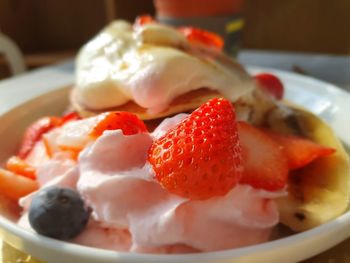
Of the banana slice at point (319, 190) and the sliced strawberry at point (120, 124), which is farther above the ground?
the sliced strawberry at point (120, 124)

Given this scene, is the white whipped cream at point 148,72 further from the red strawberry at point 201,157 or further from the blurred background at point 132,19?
the blurred background at point 132,19

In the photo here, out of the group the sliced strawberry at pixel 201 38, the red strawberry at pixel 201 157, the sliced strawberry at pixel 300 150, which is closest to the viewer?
the red strawberry at pixel 201 157

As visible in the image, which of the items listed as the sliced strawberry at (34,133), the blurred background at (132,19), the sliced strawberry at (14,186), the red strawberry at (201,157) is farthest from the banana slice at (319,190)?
the blurred background at (132,19)

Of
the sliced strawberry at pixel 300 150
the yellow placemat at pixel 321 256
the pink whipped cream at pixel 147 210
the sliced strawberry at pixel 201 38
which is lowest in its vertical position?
the yellow placemat at pixel 321 256

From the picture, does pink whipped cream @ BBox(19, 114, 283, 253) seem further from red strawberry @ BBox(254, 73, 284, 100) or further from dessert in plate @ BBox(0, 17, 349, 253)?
red strawberry @ BBox(254, 73, 284, 100)

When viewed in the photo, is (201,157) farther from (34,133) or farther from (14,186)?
(34,133)

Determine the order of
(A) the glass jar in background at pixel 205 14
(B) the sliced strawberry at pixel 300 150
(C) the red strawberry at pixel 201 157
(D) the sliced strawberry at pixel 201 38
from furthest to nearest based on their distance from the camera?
(A) the glass jar in background at pixel 205 14, (D) the sliced strawberry at pixel 201 38, (B) the sliced strawberry at pixel 300 150, (C) the red strawberry at pixel 201 157

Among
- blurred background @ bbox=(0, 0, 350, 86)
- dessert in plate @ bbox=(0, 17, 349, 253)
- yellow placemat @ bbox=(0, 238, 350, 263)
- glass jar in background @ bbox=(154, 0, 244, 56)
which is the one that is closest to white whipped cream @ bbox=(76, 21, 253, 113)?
dessert in plate @ bbox=(0, 17, 349, 253)

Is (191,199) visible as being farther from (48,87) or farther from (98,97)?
(48,87)
